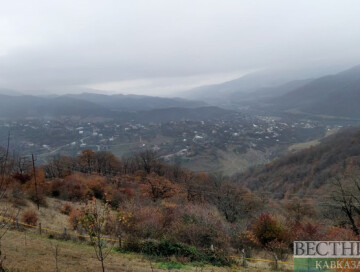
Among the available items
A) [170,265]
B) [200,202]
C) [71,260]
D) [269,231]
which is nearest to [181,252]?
[170,265]

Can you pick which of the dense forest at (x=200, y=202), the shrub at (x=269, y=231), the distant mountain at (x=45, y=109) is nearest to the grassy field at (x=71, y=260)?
the dense forest at (x=200, y=202)

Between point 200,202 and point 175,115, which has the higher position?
point 175,115

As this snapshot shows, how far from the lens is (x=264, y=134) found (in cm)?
12138

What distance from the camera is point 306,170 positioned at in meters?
58.9

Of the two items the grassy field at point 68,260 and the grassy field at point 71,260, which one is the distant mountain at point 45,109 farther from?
the grassy field at point 68,260

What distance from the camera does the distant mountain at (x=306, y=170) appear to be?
1959 inches

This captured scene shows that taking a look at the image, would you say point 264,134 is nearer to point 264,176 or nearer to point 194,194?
point 264,176

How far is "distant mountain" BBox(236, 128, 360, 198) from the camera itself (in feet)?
Result: 163

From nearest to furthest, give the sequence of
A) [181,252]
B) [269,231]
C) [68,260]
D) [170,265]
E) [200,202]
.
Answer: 1. [68,260]
2. [170,265]
3. [181,252]
4. [269,231]
5. [200,202]

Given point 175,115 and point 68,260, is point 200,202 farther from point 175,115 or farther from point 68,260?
point 175,115

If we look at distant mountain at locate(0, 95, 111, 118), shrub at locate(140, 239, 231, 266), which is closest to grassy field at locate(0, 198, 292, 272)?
shrub at locate(140, 239, 231, 266)

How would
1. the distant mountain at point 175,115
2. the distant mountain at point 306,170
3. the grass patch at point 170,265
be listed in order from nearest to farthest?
the grass patch at point 170,265, the distant mountain at point 306,170, the distant mountain at point 175,115

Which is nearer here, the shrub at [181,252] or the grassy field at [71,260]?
the grassy field at [71,260]

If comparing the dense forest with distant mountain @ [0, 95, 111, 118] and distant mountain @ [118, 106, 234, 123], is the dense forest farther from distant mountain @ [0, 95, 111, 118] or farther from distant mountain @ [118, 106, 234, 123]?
distant mountain @ [0, 95, 111, 118]
